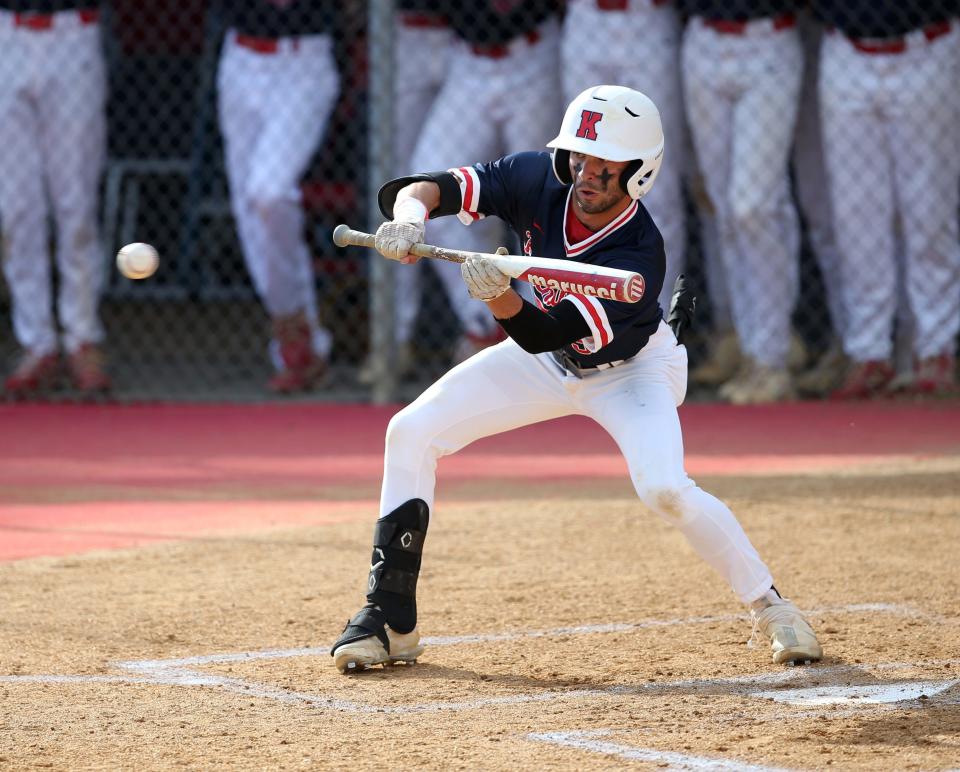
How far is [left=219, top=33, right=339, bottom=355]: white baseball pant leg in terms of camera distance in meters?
8.95

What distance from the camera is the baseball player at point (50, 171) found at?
892cm

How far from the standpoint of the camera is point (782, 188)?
8531 millimetres

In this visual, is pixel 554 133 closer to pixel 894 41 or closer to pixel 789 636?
pixel 894 41

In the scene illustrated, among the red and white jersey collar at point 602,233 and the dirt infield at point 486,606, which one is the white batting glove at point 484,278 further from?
the dirt infield at point 486,606

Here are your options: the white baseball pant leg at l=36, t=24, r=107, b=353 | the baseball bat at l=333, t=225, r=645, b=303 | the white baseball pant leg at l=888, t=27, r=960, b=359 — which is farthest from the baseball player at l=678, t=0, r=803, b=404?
the baseball bat at l=333, t=225, r=645, b=303

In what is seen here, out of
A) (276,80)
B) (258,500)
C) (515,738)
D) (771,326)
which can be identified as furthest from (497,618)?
(276,80)

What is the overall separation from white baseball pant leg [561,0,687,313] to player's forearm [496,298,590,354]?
4.41 m

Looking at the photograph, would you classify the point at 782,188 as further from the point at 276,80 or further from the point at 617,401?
the point at 617,401

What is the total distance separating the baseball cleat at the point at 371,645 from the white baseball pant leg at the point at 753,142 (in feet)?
14.9

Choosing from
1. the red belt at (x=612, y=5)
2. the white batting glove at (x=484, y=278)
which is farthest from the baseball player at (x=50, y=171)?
the white batting glove at (x=484, y=278)

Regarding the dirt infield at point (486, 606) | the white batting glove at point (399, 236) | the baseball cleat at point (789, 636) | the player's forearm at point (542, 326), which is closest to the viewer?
the dirt infield at point (486, 606)

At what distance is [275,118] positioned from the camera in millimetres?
8961

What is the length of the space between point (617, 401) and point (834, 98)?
14.4 feet

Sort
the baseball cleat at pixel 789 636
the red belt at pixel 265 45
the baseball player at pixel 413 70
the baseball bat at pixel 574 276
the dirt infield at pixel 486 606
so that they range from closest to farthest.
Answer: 1. the dirt infield at pixel 486 606
2. the baseball bat at pixel 574 276
3. the baseball cleat at pixel 789 636
4. the red belt at pixel 265 45
5. the baseball player at pixel 413 70
